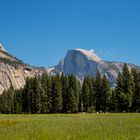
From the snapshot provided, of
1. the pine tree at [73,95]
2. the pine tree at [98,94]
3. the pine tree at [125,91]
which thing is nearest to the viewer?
the pine tree at [125,91]

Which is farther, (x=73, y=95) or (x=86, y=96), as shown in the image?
(x=86, y=96)

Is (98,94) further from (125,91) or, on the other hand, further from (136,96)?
(136,96)

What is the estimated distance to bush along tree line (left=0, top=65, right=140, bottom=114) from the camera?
322 ft

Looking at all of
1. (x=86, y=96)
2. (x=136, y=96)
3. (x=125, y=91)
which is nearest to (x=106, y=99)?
(x=125, y=91)

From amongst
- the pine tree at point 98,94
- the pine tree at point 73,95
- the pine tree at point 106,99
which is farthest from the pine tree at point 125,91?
the pine tree at point 73,95

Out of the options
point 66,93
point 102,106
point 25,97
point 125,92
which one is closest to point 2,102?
point 25,97

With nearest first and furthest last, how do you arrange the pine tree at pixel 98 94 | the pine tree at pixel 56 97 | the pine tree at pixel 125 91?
the pine tree at pixel 125 91 < the pine tree at pixel 98 94 < the pine tree at pixel 56 97

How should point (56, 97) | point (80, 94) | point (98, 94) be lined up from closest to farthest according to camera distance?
1. point (98, 94)
2. point (56, 97)
3. point (80, 94)

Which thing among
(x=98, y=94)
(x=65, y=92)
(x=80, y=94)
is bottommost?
(x=98, y=94)

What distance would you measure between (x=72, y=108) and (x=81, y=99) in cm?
719

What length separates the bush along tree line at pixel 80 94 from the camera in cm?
9819

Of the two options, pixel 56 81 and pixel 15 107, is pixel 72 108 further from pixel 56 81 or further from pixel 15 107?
pixel 15 107

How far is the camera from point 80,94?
11956 cm

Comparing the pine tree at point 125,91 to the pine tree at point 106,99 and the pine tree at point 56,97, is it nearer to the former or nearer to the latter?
the pine tree at point 106,99
